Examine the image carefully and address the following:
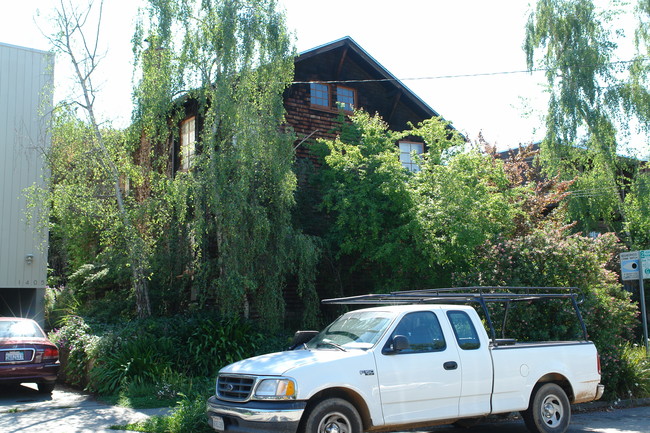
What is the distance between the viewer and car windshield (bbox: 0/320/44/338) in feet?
37.8

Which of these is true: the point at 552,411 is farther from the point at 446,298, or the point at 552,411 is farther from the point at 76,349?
the point at 76,349

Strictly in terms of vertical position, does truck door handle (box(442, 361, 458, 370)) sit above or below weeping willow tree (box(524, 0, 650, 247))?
below

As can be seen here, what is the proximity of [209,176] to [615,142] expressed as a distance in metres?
16.6

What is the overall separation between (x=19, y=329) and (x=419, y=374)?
326 inches

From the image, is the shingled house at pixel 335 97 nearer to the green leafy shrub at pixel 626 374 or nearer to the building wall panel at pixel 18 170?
the building wall panel at pixel 18 170

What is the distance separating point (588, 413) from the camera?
1104 cm

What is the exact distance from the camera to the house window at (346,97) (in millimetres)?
19673

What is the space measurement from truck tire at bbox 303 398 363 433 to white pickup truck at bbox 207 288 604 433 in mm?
11

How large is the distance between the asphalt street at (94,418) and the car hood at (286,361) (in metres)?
2.65

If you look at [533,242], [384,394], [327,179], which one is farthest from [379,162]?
[384,394]

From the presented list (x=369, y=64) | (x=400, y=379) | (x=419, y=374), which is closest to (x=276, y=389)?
(x=400, y=379)

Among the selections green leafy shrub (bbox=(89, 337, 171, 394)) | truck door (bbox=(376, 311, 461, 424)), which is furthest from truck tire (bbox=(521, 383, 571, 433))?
green leafy shrub (bbox=(89, 337, 171, 394))

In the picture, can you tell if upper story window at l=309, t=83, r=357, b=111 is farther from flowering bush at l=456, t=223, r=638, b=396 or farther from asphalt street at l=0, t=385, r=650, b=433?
asphalt street at l=0, t=385, r=650, b=433

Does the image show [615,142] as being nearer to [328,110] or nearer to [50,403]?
[328,110]
